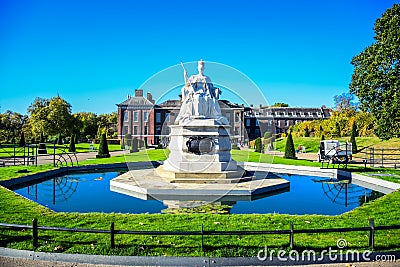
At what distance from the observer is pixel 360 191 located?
1373 centimetres


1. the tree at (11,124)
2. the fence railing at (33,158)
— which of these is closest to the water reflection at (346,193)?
the fence railing at (33,158)

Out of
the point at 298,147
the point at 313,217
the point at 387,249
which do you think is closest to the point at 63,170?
the point at 313,217

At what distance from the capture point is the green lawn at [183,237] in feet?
20.4

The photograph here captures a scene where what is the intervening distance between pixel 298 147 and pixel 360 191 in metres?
28.4

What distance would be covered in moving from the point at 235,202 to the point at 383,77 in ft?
51.4

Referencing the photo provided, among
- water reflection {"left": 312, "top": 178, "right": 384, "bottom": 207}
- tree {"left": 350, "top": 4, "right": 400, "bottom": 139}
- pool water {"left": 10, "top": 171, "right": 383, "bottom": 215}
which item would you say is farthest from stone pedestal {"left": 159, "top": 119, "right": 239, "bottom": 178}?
tree {"left": 350, "top": 4, "right": 400, "bottom": 139}

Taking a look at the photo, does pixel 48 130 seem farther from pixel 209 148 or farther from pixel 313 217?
pixel 313 217

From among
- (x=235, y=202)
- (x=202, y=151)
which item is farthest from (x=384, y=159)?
(x=235, y=202)

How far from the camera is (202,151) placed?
14.8m

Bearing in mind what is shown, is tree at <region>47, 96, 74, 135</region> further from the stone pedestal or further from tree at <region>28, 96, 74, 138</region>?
the stone pedestal

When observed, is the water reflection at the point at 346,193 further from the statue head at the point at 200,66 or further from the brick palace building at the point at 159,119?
the brick palace building at the point at 159,119

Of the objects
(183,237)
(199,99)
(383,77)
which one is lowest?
(183,237)

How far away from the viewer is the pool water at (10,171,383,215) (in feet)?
34.4

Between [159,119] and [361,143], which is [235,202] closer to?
[361,143]
